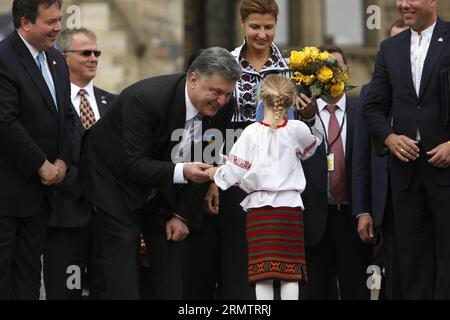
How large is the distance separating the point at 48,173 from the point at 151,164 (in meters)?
0.66

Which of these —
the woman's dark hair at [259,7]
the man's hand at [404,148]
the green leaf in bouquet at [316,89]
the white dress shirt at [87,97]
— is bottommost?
the man's hand at [404,148]

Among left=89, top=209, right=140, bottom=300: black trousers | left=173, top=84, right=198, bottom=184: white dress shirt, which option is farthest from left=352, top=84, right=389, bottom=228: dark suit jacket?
left=89, top=209, right=140, bottom=300: black trousers

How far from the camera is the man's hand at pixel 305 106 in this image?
26.4 ft

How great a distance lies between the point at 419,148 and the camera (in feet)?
25.6

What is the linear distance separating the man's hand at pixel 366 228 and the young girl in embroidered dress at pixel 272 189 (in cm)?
88

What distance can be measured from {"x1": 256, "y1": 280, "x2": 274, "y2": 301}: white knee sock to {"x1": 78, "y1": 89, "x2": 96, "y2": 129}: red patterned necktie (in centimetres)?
223

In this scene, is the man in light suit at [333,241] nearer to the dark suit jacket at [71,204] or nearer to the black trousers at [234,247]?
the black trousers at [234,247]

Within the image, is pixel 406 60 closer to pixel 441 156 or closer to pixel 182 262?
pixel 441 156

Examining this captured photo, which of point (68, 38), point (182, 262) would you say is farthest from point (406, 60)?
point (68, 38)

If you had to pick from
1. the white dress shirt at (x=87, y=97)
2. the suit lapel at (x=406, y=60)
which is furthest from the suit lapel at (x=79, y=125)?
A: the suit lapel at (x=406, y=60)

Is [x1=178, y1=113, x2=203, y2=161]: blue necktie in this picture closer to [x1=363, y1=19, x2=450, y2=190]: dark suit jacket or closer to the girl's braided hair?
the girl's braided hair
